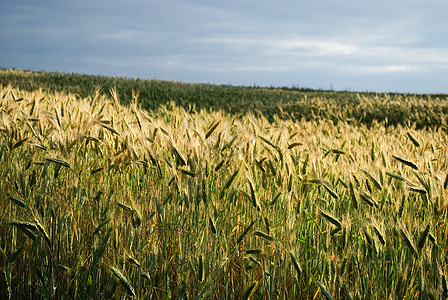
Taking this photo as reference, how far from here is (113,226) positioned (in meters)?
1.81

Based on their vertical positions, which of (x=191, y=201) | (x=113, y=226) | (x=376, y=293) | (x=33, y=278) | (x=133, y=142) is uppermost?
(x=133, y=142)

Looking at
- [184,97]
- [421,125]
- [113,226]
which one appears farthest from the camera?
[184,97]

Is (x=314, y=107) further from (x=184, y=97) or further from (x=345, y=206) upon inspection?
(x=345, y=206)

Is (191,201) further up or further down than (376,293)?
further up

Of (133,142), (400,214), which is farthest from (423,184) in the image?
(133,142)

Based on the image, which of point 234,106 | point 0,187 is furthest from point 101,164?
point 234,106

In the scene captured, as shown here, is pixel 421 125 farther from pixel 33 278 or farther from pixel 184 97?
pixel 33 278

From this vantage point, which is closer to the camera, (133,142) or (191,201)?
(191,201)

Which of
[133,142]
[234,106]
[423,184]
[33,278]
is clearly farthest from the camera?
[234,106]

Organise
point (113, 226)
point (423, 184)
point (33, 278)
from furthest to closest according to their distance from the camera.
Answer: point (33, 278) < point (423, 184) < point (113, 226)

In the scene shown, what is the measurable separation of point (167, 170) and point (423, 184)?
1.40 meters

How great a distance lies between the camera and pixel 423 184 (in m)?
1.97

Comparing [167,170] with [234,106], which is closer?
[167,170]

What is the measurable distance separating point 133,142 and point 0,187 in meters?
0.99
